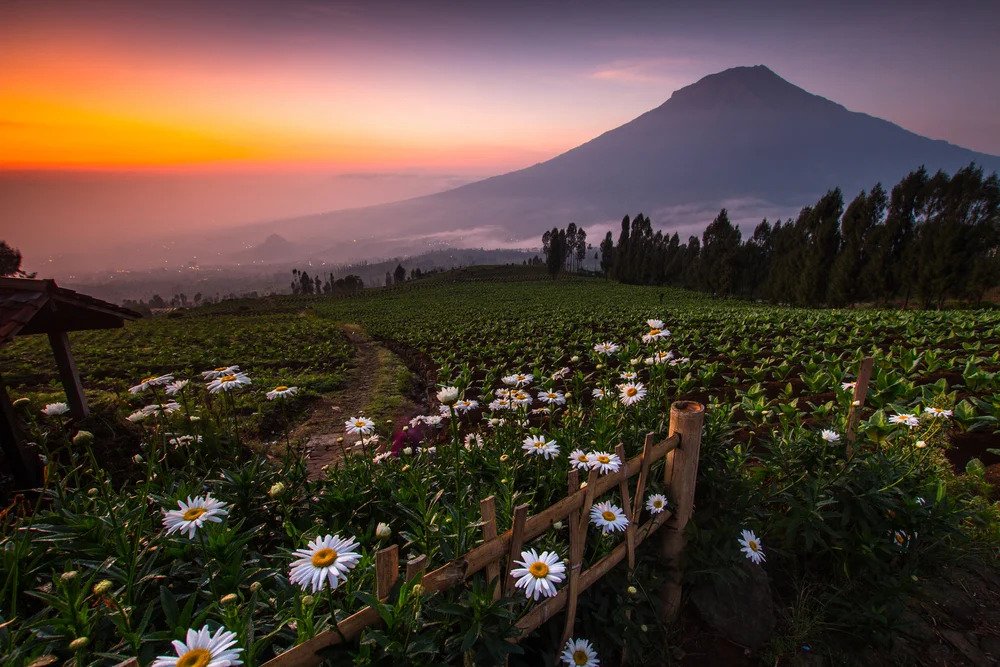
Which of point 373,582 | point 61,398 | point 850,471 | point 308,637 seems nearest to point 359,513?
point 373,582

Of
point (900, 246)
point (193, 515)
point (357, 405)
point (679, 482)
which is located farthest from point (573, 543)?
point (900, 246)

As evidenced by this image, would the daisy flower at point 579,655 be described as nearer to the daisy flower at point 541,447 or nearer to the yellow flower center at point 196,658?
the daisy flower at point 541,447

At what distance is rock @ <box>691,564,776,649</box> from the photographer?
296cm

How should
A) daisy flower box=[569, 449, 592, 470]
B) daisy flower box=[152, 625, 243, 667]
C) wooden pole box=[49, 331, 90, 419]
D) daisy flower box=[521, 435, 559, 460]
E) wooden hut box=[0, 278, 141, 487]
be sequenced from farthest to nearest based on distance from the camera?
wooden pole box=[49, 331, 90, 419] < wooden hut box=[0, 278, 141, 487] < daisy flower box=[521, 435, 559, 460] < daisy flower box=[569, 449, 592, 470] < daisy flower box=[152, 625, 243, 667]

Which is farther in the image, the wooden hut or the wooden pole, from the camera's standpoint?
the wooden pole

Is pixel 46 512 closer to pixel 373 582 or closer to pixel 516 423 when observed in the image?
pixel 373 582

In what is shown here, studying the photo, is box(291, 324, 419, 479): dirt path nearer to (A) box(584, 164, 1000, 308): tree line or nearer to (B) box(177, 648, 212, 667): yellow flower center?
(B) box(177, 648, 212, 667): yellow flower center

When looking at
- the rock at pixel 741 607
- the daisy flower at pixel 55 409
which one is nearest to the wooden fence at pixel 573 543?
the rock at pixel 741 607

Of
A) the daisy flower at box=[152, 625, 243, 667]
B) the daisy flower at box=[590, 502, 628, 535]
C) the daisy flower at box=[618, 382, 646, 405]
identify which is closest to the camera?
the daisy flower at box=[152, 625, 243, 667]

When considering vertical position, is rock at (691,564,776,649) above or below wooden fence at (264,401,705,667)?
below

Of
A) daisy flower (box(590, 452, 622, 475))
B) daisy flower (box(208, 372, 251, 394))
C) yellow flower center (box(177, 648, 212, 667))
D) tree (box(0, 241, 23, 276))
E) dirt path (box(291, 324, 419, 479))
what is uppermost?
daisy flower (box(208, 372, 251, 394))

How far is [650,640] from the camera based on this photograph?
276 centimetres

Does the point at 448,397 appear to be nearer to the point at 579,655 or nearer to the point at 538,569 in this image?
the point at 538,569

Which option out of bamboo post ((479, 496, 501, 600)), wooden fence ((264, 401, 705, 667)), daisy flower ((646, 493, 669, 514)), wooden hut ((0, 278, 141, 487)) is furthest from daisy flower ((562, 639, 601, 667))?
wooden hut ((0, 278, 141, 487))
